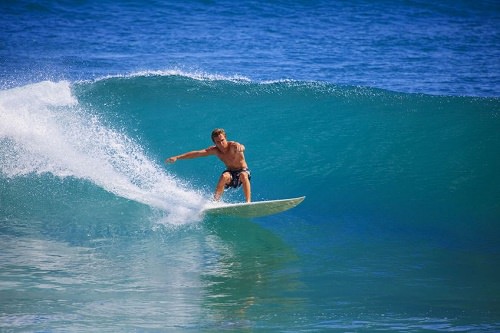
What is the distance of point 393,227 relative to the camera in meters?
9.38

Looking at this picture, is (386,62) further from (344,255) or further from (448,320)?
(448,320)

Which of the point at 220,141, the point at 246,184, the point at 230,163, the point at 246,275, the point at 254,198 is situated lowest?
the point at 254,198

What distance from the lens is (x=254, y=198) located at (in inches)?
427

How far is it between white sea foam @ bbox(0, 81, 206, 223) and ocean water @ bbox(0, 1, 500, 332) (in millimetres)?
37

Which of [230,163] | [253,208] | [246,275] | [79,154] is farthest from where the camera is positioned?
[79,154]

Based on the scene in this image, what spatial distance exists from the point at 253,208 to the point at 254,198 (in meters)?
1.95

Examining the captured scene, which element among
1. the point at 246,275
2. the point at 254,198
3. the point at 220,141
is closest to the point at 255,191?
the point at 254,198

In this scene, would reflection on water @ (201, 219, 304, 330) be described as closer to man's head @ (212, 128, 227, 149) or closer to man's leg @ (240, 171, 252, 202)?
man's leg @ (240, 171, 252, 202)

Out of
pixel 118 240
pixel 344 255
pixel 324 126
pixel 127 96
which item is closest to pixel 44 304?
pixel 118 240

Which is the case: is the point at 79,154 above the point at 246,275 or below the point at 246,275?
above

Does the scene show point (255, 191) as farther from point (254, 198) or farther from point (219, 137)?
point (219, 137)

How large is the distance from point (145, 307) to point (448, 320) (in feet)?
8.16

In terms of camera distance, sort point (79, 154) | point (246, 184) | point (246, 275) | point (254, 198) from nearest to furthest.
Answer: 1. point (246, 275)
2. point (246, 184)
3. point (254, 198)
4. point (79, 154)

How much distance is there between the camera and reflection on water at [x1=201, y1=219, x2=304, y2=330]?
6438mm
